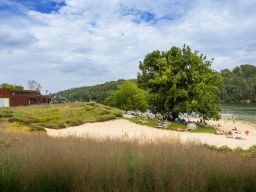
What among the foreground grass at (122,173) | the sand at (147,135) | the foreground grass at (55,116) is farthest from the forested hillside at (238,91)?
the foreground grass at (122,173)

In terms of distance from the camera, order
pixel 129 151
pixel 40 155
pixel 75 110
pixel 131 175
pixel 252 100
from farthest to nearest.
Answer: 1. pixel 252 100
2. pixel 75 110
3. pixel 129 151
4. pixel 40 155
5. pixel 131 175

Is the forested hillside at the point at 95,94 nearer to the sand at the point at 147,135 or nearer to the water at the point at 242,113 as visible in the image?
the water at the point at 242,113

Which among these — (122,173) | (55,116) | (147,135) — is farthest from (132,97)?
(122,173)

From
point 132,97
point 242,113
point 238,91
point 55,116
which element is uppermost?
point 238,91

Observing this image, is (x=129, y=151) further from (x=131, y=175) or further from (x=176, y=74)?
(x=176, y=74)

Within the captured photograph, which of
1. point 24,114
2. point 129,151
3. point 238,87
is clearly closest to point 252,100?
point 238,87

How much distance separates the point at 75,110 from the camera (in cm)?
3262

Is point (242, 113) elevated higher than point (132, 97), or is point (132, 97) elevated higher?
point (132, 97)

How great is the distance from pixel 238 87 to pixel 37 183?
140363mm

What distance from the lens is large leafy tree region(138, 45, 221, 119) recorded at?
29188 millimetres

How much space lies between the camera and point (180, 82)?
3066 centimetres

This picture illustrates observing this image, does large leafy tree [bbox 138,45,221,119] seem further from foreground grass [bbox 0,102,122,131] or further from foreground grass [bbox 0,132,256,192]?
foreground grass [bbox 0,132,256,192]

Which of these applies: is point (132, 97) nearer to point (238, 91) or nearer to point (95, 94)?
point (95, 94)

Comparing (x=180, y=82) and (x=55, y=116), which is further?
(x=180, y=82)
